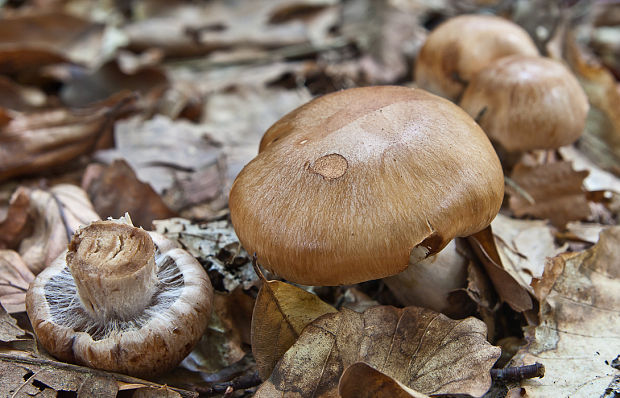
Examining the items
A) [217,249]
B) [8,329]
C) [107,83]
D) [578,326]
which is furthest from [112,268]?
[107,83]

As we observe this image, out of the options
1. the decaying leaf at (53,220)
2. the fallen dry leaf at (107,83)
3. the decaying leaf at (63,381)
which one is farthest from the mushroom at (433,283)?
the fallen dry leaf at (107,83)

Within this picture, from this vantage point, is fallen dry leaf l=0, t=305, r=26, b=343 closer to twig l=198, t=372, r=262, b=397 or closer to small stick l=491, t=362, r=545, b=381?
twig l=198, t=372, r=262, b=397

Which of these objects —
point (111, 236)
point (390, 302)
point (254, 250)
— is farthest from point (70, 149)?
point (390, 302)

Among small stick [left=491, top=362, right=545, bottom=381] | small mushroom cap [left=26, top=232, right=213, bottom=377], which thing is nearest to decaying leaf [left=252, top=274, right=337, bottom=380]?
small mushroom cap [left=26, top=232, right=213, bottom=377]

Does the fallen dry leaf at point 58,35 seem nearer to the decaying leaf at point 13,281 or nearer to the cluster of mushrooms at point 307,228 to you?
the decaying leaf at point 13,281

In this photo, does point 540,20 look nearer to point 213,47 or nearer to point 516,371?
point 213,47

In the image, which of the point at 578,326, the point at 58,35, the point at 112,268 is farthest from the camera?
the point at 58,35

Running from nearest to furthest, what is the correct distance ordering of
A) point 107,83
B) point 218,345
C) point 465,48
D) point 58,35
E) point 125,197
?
1. point 218,345
2. point 125,197
3. point 465,48
4. point 107,83
5. point 58,35

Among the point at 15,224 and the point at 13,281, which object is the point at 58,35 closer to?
the point at 15,224
